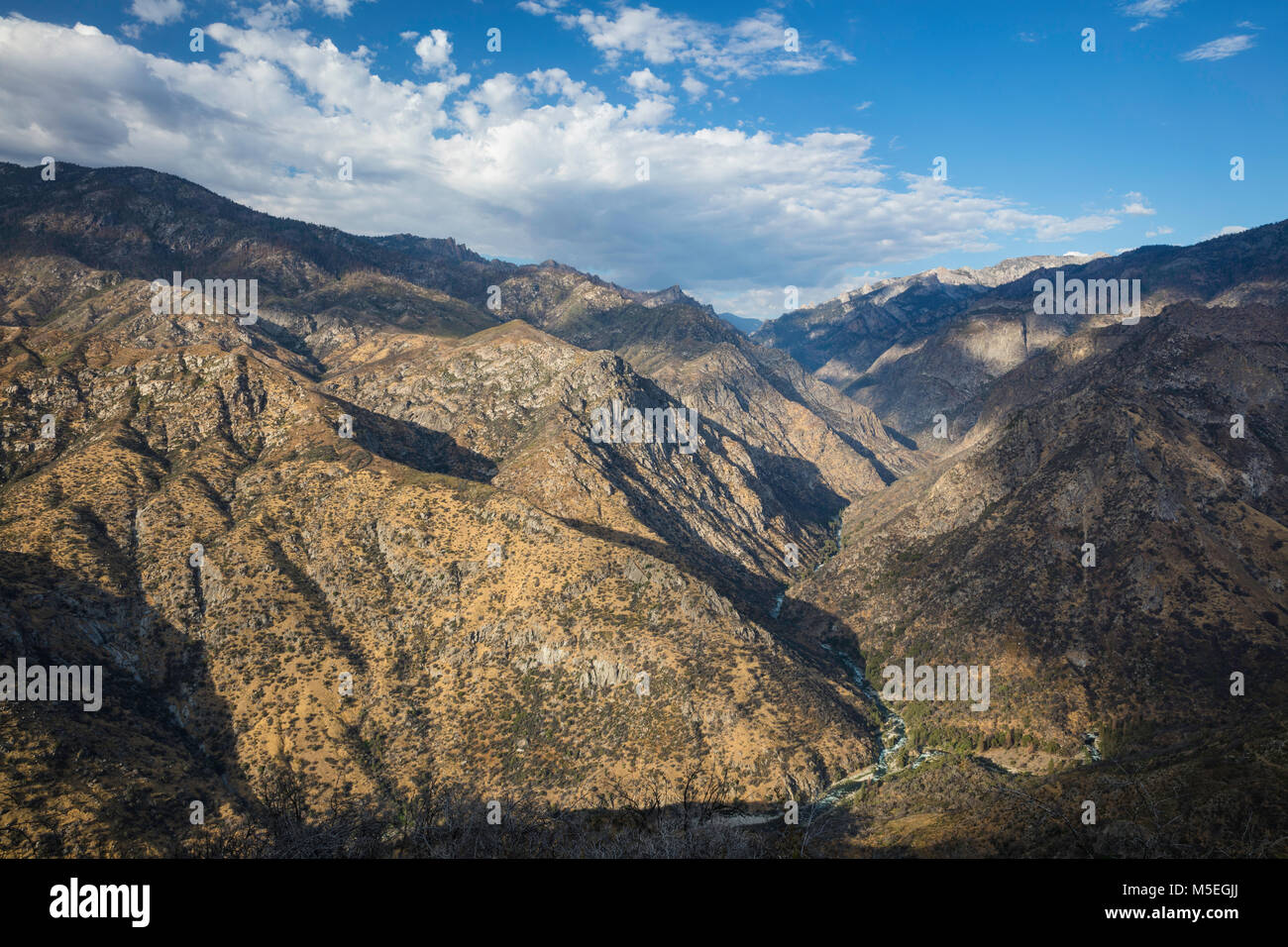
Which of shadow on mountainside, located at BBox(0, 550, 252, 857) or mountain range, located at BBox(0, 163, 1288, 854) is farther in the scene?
mountain range, located at BBox(0, 163, 1288, 854)

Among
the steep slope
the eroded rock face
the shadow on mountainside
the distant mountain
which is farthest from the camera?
the steep slope

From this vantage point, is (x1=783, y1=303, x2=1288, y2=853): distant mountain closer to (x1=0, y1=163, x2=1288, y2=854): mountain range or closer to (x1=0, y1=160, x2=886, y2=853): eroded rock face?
(x1=0, y1=163, x2=1288, y2=854): mountain range

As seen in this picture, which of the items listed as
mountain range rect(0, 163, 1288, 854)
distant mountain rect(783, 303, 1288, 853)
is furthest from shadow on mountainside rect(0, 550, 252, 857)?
distant mountain rect(783, 303, 1288, 853)

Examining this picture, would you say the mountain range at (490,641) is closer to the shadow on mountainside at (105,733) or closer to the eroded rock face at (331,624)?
the shadow on mountainside at (105,733)

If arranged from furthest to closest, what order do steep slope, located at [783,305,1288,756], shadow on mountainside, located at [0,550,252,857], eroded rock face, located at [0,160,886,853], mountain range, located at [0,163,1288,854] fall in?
steep slope, located at [783,305,1288,756] < eroded rock face, located at [0,160,886,853] < mountain range, located at [0,163,1288,854] < shadow on mountainside, located at [0,550,252,857]

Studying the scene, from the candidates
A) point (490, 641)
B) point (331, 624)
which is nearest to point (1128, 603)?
point (490, 641)

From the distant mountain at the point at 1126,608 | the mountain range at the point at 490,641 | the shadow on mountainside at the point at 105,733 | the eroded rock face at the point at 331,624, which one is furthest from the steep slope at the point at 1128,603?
the shadow on mountainside at the point at 105,733

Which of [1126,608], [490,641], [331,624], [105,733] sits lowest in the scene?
[105,733]

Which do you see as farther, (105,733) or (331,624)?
(331,624)

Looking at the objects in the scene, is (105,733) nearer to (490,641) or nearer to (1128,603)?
(490,641)
